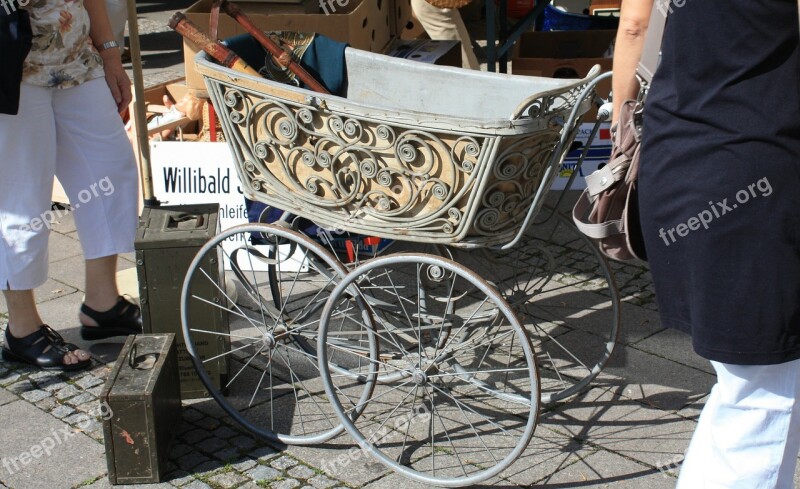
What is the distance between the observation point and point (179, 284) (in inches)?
135

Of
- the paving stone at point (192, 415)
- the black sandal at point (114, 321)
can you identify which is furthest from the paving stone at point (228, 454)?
the black sandal at point (114, 321)

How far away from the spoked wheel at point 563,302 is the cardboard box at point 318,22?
137cm

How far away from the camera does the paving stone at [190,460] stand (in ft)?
10.4

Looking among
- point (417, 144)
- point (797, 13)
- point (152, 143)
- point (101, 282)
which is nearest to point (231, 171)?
point (152, 143)

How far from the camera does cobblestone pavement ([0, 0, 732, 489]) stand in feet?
A: 10.2

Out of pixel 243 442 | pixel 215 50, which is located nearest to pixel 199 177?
pixel 215 50

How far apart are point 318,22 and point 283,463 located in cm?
254

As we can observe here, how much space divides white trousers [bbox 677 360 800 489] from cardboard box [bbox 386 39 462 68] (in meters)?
3.21

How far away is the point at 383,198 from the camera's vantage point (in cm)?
292

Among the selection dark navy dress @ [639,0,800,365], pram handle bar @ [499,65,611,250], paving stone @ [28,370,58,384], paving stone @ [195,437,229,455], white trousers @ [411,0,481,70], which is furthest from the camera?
white trousers @ [411,0,481,70]

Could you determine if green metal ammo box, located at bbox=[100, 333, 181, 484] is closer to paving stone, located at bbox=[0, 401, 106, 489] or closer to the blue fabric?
paving stone, located at bbox=[0, 401, 106, 489]

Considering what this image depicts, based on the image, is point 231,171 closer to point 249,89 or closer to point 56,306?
point 56,306

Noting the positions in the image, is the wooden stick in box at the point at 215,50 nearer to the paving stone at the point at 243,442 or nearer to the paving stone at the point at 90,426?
the paving stone at the point at 243,442

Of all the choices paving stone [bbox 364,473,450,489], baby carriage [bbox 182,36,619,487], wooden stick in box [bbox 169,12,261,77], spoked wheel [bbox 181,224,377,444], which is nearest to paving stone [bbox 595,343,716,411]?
baby carriage [bbox 182,36,619,487]
